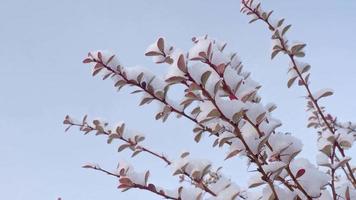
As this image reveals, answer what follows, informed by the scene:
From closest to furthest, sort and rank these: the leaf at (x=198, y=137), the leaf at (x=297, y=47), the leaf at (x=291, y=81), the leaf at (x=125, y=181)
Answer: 1. the leaf at (x=125, y=181)
2. the leaf at (x=198, y=137)
3. the leaf at (x=297, y=47)
4. the leaf at (x=291, y=81)

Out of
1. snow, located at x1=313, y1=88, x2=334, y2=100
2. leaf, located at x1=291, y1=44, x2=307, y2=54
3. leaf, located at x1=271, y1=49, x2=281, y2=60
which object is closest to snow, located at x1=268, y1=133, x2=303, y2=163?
snow, located at x1=313, y1=88, x2=334, y2=100

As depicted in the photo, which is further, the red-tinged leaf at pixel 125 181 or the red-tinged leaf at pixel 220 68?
the red-tinged leaf at pixel 125 181

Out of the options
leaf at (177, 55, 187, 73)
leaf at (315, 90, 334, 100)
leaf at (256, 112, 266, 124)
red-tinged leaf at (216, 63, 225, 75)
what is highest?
leaf at (315, 90, 334, 100)

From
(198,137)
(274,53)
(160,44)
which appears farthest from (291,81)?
(160,44)

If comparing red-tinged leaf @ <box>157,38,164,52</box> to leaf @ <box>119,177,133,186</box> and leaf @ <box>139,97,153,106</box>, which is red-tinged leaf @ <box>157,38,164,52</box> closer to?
leaf @ <box>139,97,153,106</box>

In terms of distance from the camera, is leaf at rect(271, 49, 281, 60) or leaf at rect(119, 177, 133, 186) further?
leaf at rect(271, 49, 281, 60)

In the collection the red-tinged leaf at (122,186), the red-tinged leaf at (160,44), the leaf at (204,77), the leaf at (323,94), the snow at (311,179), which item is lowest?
the snow at (311,179)

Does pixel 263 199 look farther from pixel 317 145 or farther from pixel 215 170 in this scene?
pixel 215 170

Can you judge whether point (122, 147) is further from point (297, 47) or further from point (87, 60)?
point (297, 47)

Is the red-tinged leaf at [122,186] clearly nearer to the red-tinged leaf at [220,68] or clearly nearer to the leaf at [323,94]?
the red-tinged leaf at [220,68]

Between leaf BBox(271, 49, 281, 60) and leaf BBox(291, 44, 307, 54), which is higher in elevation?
leaf BBox(271, 49, 281, 60)

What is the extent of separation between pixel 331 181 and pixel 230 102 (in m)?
0.56

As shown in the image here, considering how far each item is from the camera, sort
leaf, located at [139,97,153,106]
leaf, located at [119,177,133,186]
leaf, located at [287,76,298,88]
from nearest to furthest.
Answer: leaf, located at [119,177,133,186]
leaf, located at [139,97,153,106]
leaf, located at [287,76,298,88]

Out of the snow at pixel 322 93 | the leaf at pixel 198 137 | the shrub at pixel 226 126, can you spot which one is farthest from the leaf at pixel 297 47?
the leaf at pixel 198 137
